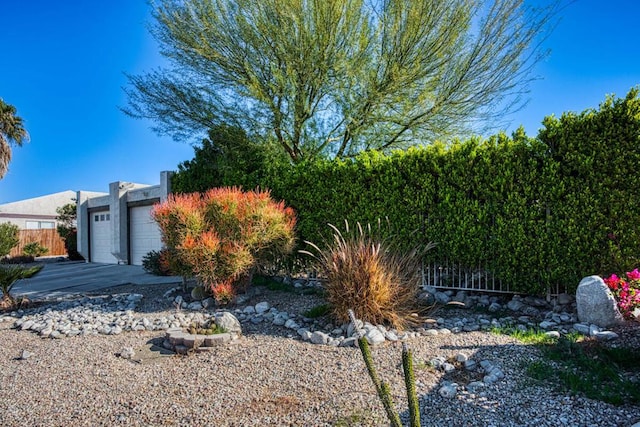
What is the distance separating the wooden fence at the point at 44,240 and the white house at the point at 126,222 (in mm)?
6800

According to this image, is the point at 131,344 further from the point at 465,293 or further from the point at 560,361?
the point at 465,293

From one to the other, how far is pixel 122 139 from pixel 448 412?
9799 millimetres

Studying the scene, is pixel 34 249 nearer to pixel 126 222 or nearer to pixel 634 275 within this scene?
pixel 126 222

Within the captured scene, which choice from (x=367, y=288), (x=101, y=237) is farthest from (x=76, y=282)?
(x=367, y=288)

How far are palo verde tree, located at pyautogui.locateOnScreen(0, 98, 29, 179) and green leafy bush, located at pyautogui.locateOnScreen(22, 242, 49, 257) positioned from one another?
5.59 m

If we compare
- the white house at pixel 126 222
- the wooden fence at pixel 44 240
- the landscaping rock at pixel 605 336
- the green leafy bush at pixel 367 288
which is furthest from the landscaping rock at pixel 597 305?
the wooden fence at pixel 44 240

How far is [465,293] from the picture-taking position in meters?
6.95

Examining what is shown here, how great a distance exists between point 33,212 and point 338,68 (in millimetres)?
28391

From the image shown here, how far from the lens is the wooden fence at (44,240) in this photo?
71.5 ft

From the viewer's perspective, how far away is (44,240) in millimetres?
22609

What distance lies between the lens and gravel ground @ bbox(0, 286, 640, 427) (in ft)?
9.21

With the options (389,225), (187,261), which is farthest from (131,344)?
(389,225)

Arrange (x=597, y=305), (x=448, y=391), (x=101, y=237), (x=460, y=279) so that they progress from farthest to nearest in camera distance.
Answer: (x=101, y=237), (x=460, y=279), (x=597, y=305), (x=448, y=391)

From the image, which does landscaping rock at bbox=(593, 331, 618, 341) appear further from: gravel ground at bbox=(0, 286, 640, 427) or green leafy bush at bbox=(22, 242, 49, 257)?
green leafy bush at bbox=(22, 242, 49, 257)
